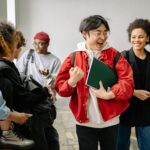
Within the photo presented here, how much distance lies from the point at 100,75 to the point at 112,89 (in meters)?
0.12

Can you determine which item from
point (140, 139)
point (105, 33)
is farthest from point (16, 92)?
point (140, 139)

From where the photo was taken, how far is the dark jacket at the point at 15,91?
143 cm

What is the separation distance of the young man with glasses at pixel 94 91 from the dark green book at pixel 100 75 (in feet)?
0.08

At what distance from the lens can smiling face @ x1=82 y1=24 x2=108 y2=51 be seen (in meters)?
1.72

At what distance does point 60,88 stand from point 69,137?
1.63 m

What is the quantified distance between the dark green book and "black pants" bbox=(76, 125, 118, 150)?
0.29 metres

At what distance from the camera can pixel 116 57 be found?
1.77m

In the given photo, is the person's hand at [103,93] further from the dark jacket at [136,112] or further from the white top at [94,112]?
the dark jacket at [136,112]

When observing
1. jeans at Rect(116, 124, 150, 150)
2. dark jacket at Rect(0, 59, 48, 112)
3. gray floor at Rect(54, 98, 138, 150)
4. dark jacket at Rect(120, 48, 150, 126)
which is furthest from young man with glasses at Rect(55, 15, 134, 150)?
gray floor at Rect(54, 98, 138, 150)

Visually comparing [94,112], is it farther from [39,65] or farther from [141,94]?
[39,65]

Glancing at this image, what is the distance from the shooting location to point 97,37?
67.4 inches

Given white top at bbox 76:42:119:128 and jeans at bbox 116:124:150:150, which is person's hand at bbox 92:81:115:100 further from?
jeans at bbox 116:124:150:150

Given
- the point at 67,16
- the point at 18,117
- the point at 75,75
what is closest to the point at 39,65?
the point at 75,75

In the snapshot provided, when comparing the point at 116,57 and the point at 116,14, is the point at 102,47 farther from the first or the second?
the point at 116,14
